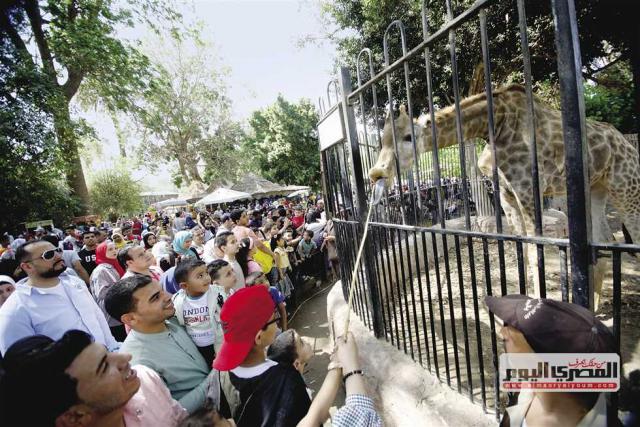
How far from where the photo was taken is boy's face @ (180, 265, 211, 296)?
9.48ft

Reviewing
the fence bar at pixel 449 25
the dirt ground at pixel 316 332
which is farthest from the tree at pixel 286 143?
the fence bar at pixel 449 25

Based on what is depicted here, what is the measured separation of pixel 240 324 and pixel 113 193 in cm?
3193

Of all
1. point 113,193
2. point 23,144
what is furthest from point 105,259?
point 113,193

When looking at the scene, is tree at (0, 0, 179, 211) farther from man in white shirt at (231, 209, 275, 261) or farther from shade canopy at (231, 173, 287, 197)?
shade canopy at (231, 173, 287, 197)

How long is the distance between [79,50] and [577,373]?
1442 centimetres

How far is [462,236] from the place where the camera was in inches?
90.1

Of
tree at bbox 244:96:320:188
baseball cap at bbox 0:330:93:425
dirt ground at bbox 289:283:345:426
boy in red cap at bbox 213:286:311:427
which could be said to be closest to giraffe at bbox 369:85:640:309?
boy in red cap at bbox 213:286:311:427

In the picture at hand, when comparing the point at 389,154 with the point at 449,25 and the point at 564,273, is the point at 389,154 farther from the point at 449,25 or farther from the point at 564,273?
the point at 564,273

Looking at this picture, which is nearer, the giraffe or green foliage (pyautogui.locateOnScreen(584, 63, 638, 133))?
the giraffe

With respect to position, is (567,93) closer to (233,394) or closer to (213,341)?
(233,394)

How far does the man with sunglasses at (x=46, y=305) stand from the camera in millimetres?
2732

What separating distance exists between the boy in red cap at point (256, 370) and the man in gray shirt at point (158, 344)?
49 cm

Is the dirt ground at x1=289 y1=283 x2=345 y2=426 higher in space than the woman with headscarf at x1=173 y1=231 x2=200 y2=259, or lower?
lower

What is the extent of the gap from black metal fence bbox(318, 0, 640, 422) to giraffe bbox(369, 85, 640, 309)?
0.39 feet
